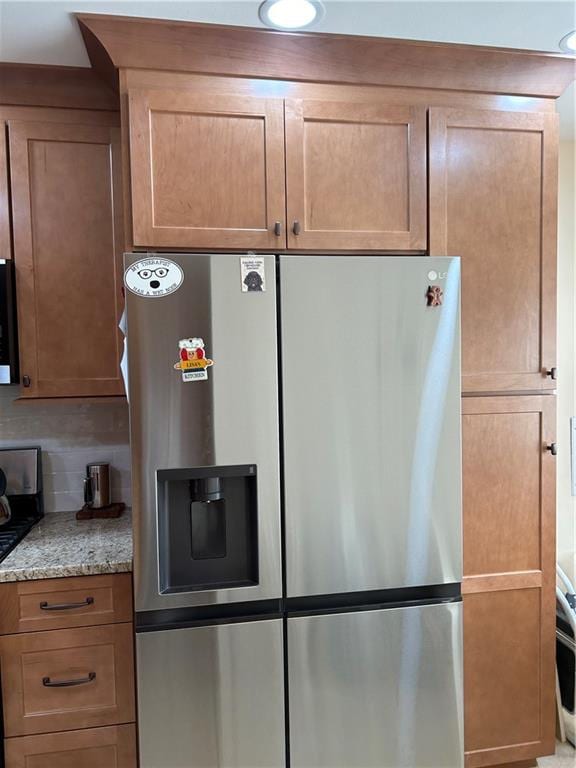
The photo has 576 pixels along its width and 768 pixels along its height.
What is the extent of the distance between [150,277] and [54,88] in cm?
93

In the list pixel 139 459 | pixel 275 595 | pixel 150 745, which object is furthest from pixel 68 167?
pixel 150 745

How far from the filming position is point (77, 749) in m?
1.55

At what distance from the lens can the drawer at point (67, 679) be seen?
1509mm

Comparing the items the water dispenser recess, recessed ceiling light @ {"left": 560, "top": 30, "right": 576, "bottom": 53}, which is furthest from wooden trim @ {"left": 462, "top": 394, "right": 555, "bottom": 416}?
recessed ceiling light @ {"left": 560, "top": 30, "right": 576, "bottom": 53}

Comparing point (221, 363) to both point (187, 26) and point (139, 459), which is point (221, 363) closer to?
point (139, 459)

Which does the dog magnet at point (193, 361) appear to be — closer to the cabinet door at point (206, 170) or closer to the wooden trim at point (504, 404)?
the cabinet door at point (206, 170)

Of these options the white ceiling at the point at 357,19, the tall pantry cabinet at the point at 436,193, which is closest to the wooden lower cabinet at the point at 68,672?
Result: the tall pantry cabinet at the point at 436,193

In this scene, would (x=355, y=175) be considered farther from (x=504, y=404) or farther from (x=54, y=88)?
(x=54, y=88)

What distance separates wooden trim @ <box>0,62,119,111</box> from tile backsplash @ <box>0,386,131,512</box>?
1.11 metres

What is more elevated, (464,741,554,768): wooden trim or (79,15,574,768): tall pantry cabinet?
(79,15,574,768): tall pantry cabinet

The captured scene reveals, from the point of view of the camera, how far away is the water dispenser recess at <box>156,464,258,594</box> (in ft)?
4.82

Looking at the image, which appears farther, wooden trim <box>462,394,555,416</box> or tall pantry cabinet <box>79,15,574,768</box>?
wooden trim <box>462,394,555,416</box>

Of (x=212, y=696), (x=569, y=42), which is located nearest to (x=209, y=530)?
(x=212, y=696)

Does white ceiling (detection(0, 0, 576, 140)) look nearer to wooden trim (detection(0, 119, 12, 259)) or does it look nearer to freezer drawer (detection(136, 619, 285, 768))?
wooden trim (detection(0, 119, 12, 259))
